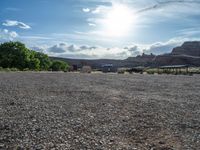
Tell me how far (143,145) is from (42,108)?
7380 mm

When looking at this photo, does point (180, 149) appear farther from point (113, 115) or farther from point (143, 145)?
point (113, 115)

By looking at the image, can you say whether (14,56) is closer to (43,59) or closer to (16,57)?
(16,57)

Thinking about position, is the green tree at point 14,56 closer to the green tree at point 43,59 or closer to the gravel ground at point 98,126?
the green tree at point 43,59

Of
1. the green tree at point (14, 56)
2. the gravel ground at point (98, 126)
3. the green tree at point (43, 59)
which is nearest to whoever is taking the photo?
the gravel ground at point (98, 126)

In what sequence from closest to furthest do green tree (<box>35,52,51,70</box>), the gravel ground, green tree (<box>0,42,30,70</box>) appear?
the gravel ground < green tree (<box>0,42,30,70</box>) < green tree (<box>35,52,51,70</box>)

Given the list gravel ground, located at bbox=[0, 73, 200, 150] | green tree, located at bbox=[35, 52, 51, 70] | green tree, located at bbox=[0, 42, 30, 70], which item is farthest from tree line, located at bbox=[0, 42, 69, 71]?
gravel ground, located at bbox=[0, 73, 200, 150]

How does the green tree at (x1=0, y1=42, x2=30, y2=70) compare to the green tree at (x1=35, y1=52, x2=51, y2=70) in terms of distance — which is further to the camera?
the green tree at (x1=35, y1=52, x2=51, y2=70)

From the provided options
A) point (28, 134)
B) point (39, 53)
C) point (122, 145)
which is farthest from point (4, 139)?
point (39, 53)

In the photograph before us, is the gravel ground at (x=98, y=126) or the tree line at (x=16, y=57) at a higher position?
the tree line at (x=16, y=57)

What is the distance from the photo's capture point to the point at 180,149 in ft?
29.9

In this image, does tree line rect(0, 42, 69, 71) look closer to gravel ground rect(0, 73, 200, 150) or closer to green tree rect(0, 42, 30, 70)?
green tree rect(0, 42, 30, 70)

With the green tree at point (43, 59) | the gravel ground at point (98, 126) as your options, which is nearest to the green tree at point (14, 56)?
the green tree at point (43, 59)

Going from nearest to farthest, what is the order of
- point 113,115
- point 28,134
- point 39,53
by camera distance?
point 28,134, point 113,115, point 39,53

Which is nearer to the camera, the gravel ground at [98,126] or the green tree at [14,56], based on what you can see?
the gravel ground at [98,126]
